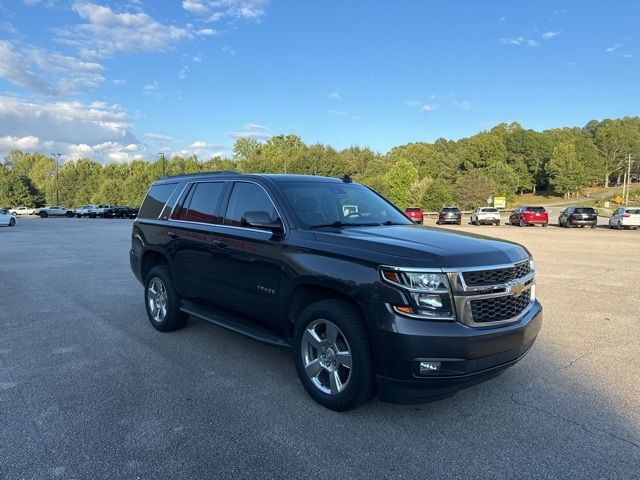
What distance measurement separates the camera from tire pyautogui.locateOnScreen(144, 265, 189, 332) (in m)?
5.70

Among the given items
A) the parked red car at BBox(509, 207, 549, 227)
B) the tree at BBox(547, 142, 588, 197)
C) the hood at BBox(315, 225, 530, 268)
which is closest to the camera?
the hood at BBox(315, 225, 530, 268)

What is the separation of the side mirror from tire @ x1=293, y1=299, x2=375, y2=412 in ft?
2.70

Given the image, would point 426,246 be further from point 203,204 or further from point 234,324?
point 203,204

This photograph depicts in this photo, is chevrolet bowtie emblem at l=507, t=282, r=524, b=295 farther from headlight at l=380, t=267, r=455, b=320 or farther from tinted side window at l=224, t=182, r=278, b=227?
tinted side window at l=224, t=182, r=278, b=227

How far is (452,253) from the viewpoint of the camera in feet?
11.2

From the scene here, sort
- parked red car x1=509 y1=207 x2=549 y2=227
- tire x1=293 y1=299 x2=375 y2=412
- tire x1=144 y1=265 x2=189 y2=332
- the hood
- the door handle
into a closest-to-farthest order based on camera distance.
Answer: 1. the hood
2. tire x1=293 y1=299 x2=375 y2=412
3. the door handle
4. tire x1=144 y1=265 x2=189 y2=332
5. parked red car x1=509 y1=207 x2=549 y2=227

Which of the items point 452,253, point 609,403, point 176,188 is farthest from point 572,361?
point 176,188

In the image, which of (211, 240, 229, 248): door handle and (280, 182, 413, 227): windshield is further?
(211, 240, 229, 248): door handle

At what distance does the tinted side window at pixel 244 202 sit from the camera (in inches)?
181

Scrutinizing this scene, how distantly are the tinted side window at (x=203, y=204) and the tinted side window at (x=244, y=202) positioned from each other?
0.73 ft

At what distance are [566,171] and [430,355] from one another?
11574 centimetres

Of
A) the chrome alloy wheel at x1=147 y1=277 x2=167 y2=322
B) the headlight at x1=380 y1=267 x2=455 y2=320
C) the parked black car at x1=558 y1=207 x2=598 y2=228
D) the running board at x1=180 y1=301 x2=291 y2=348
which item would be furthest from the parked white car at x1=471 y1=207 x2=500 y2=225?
the headlight at x1=380 y1=267 x2=455 y2=320

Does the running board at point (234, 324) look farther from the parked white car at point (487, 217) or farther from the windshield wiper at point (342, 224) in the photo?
the parked white car at point (487, 217)

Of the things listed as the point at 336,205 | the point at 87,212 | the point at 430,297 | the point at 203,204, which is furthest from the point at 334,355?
the point at 87,212
